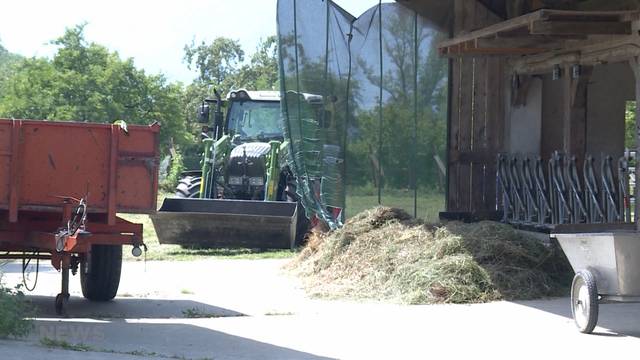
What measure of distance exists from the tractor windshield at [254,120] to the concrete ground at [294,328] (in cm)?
806

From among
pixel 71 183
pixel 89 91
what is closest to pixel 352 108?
pixel 71 183

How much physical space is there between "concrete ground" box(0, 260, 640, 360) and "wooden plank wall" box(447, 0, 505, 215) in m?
3.85

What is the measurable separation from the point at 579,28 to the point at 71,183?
19.7ft

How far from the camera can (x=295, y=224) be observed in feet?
62.4

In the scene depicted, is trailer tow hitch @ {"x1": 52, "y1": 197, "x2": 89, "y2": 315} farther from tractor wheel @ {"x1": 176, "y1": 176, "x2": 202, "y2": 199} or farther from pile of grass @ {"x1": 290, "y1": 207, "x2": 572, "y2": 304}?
tractor wheel @ {"x1": 176, "y1": 176, "x2": 202, "y2": 199}

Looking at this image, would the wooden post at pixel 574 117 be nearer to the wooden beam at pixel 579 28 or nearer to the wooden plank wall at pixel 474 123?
the wooden plank wall at pixel 474 123

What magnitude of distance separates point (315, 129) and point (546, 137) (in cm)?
393

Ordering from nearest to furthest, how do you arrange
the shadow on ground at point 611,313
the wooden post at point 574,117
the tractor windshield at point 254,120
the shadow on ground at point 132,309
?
the shadow on ground at point 611,313, the shadow on ground at point 132,309, the wooden post at point 574,117, the tractor windshield at point 254,120

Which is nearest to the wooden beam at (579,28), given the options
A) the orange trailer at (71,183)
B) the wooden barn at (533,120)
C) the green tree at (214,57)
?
the wooden barn at (533,120)

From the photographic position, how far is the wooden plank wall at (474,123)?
16844mm

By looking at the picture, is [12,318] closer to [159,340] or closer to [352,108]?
[159,340]

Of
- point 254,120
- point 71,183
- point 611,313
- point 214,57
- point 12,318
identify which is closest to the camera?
point 12,318

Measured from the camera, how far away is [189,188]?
2186 cm

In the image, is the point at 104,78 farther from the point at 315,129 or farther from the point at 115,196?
the point at 115,196
